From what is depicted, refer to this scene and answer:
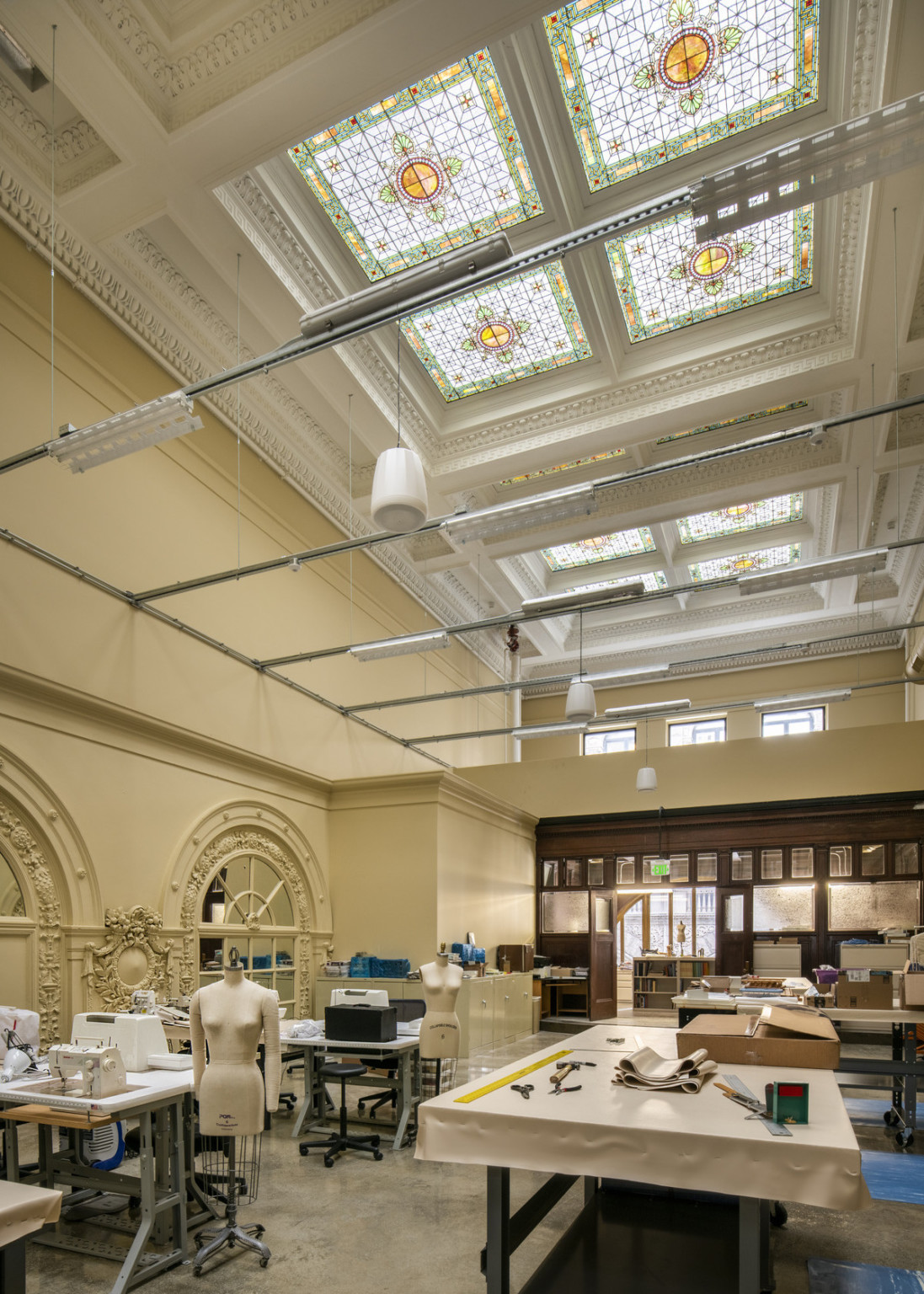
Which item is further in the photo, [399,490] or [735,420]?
[735,420]

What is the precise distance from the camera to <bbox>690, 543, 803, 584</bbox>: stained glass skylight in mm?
15805

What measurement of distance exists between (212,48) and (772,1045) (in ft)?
26.8

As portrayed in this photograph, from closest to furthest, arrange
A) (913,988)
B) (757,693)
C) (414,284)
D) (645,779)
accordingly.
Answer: (414,284) < (913,988) < (645,779) < (757,693)

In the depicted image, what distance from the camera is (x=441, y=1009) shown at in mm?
7766

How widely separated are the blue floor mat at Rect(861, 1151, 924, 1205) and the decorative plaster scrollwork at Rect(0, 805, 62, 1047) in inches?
249

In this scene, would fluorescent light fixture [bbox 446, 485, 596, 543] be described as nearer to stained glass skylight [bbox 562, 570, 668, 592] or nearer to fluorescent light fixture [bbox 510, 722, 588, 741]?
fluorescent light fixture [bbox 510, 722, 588, 741]

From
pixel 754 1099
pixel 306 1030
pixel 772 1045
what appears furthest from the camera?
pixel 306 1030

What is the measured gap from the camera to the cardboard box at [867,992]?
26.4 ft

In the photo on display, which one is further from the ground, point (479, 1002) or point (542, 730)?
point (542, 730)

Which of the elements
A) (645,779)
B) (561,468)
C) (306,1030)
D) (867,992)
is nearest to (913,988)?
(867,992)

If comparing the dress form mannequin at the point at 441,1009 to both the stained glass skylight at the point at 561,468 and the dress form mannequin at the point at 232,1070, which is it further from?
the stained glass skylight at the point at 561,468

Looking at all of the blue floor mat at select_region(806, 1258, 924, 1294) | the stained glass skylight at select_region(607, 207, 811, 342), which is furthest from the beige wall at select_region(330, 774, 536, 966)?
the blue floor mat at select_region(806, 1258, 924, 1294)

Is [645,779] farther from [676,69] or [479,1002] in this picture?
[676,69]

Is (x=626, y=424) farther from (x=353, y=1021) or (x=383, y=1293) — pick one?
(x=383, y=1293)
